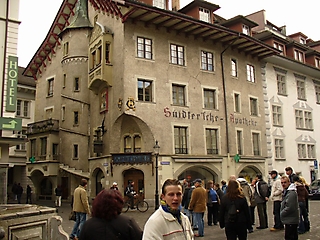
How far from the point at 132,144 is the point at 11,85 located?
31.3ft

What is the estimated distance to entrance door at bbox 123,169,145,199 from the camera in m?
24.9

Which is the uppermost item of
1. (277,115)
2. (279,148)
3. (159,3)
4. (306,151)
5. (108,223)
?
(159,3)

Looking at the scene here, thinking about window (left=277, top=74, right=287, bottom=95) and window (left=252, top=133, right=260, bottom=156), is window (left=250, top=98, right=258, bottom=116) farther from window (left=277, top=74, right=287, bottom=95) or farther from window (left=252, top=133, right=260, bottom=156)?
window (left=277, top=74, right=287, bottom=95)

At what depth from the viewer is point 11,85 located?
61.3 ft

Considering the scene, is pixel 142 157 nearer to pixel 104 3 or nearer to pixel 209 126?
pixel 209 126

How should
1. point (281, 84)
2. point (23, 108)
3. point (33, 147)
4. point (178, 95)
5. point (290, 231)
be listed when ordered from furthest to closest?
point (23, 108)
point (281, 84)
point (33, 147)
point (178, 95)
point (290, 231)

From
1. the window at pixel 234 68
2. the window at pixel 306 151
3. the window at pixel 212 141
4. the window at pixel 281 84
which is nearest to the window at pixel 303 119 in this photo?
the window at pixel 306 151

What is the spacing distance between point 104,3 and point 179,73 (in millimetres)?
7785

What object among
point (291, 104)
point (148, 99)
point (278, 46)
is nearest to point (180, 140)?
point (148, 99)

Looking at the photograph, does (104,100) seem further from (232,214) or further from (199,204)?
(232,214)

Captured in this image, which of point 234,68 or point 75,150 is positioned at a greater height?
point 234,68

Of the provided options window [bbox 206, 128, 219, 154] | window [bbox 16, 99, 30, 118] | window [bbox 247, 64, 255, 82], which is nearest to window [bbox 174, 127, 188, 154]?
window [bbox 206, 128, 219, 154]

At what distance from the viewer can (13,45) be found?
19.0 metres

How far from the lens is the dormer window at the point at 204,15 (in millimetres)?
28342
